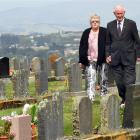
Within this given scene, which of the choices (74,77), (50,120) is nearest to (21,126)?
(50,120)

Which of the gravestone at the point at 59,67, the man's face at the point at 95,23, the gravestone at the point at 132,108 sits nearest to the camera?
the gravestone at the point at 132,108

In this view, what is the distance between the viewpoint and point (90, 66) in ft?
49.7

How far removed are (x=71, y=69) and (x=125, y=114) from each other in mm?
7735

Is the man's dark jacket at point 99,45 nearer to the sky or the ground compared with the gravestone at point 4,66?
nearer to the sky

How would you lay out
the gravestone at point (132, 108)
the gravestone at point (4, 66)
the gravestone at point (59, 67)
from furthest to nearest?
the gravestone at point (59, 67) < the gravestone at point (4, 66) < the gravestone at point (132, 108)

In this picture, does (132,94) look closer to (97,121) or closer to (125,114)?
(125,114)

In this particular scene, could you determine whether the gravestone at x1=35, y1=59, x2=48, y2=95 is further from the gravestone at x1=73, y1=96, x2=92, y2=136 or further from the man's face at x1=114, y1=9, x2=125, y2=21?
the gravestone at x1=73, y1=96, x2=92, y2=136

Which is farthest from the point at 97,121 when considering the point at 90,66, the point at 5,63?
the point at 5,63

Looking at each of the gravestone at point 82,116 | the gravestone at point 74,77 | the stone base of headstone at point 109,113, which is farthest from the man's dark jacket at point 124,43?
the gravestone at point 74,77

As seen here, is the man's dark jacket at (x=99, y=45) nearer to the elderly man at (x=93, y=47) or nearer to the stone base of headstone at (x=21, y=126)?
the elderly man at (x=93, y=47)

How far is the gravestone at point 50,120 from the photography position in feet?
33.7

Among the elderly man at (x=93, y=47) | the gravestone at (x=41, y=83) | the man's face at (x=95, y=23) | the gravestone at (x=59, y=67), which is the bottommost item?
the gravestone at (x=41, y=83)

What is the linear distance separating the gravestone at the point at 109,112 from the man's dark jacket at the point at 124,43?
2268 mm

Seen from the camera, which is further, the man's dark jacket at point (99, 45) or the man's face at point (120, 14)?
the man's dark jacket at point (99, 45)
